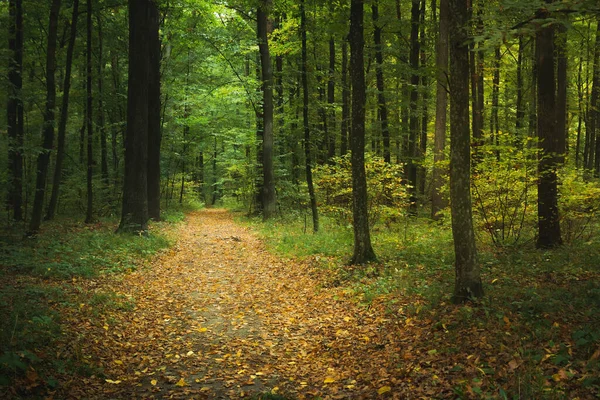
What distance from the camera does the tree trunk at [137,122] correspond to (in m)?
14.7

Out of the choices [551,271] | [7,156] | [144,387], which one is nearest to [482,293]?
[551,271]

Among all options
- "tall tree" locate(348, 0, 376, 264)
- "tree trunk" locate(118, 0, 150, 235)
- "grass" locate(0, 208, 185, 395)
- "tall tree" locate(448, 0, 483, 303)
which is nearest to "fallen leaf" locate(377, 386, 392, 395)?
"tall tree" locate(448, 0, 483, 303)

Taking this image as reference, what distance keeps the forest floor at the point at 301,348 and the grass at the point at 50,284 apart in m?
0.08

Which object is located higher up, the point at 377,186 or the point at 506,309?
the point at 377,186

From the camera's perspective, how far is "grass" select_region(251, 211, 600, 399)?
431 centimetres

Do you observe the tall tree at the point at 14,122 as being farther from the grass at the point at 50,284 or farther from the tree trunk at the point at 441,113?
the tree trunk at the point at 441,113

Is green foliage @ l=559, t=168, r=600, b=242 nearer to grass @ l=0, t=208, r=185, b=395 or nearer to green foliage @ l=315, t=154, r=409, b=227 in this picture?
→ green foliage @ l=315, t=154, r=409, b=227

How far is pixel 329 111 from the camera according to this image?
21172mm

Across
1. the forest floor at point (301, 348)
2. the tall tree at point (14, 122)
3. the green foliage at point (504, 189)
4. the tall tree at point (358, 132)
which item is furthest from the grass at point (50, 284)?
the green foliage at point (504, 189)

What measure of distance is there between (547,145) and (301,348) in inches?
293

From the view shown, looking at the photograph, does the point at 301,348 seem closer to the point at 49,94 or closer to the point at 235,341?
the point at 235,341

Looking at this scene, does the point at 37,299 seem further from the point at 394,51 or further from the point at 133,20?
the point at 394,51

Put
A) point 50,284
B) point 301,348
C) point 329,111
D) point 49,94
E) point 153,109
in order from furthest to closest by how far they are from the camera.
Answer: point 329,111
point 153,109
point 49,94
point 50,284
point 301,348

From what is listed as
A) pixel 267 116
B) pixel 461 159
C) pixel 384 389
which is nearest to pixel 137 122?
pixel 267 116
